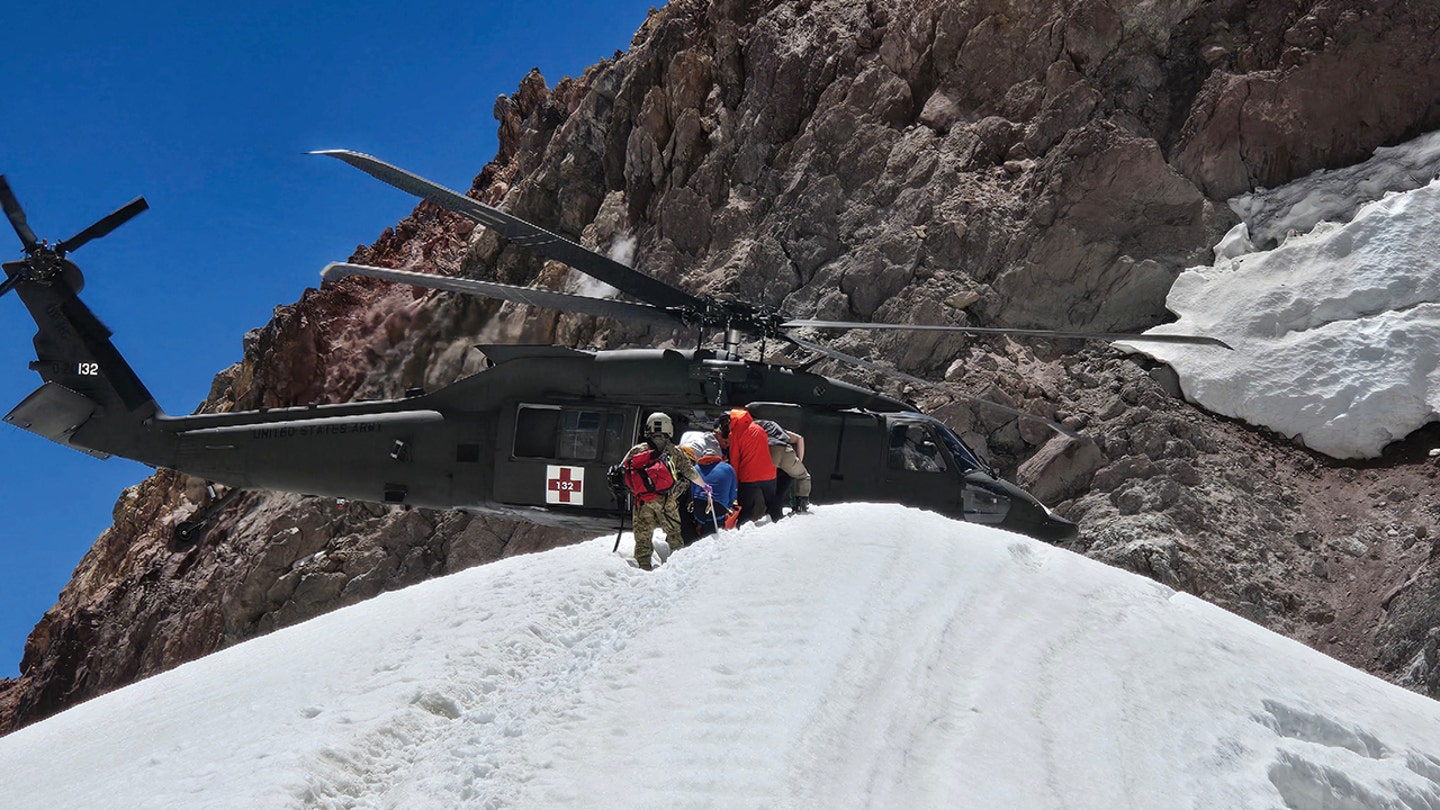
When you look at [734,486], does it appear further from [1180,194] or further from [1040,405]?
[1180,194]

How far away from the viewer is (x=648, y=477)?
A: 6883mm

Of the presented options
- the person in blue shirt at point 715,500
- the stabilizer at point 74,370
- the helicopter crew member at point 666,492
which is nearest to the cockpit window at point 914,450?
the person in blue shirt at point 715,500

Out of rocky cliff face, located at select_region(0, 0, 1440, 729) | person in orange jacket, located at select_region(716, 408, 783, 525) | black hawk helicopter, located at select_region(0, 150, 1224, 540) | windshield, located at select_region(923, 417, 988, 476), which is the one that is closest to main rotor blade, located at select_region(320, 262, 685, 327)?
black hawk helicopter, located at select_region(0, 150, 1224, 540)

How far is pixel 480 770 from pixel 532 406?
24.8ft

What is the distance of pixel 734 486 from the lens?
7.38 meters

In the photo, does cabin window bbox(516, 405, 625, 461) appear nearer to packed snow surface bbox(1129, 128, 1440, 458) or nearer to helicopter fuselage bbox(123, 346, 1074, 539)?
helicopter fuselage bbox(123, 346, 1074, 539)

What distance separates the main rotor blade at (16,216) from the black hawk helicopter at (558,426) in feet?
7.25

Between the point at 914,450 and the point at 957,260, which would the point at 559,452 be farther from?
the point at 957,260

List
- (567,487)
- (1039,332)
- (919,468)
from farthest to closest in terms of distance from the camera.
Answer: (567,487) → (919,468) → (1039,332)

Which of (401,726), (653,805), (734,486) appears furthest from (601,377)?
(653,805)

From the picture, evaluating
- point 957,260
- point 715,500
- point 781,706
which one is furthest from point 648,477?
point 957,260

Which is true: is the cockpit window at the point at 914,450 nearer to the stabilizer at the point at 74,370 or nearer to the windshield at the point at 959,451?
the windshield at the point at 959,451

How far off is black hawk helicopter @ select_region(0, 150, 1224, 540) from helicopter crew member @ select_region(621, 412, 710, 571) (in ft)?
9.70

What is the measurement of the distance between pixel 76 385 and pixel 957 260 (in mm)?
13534
